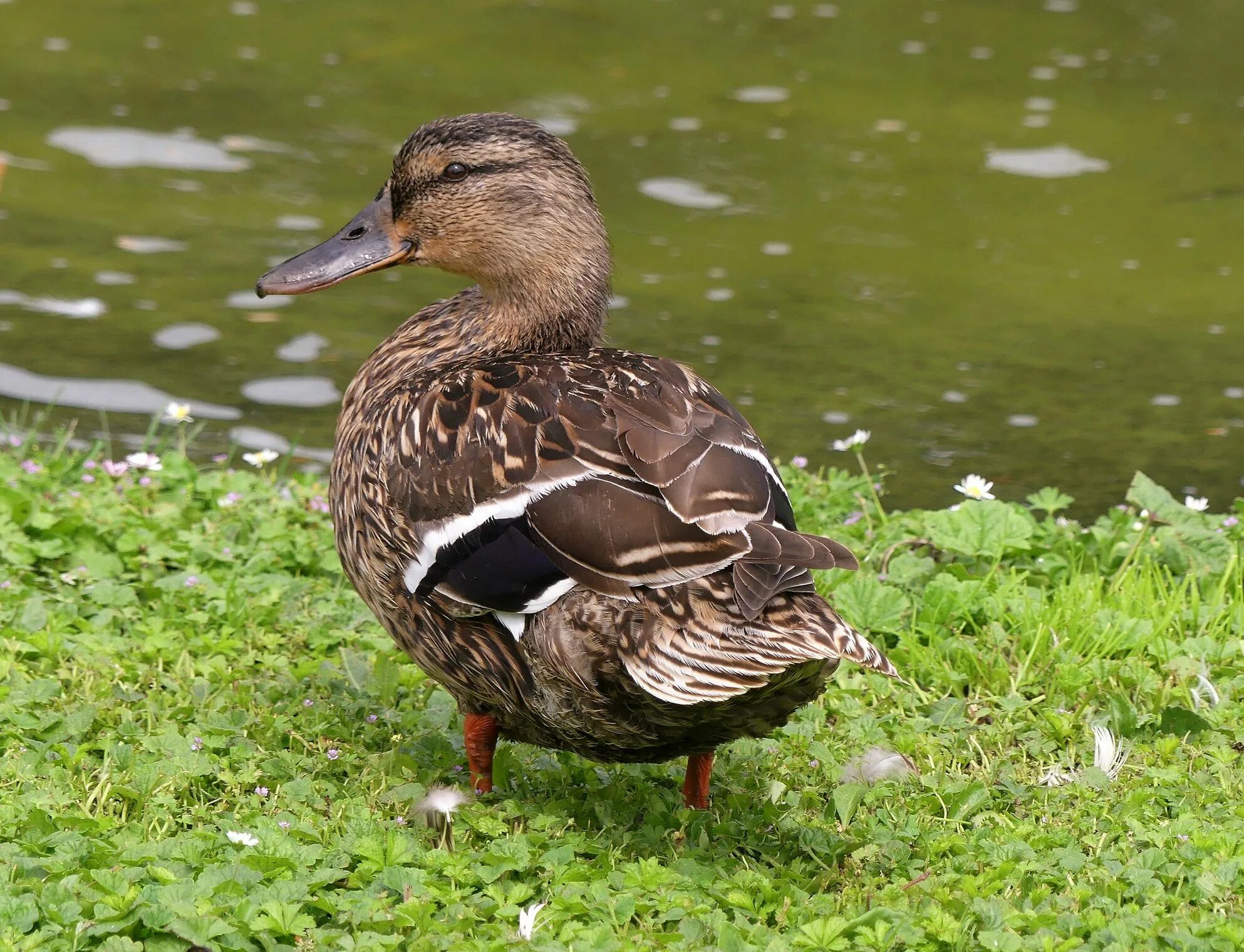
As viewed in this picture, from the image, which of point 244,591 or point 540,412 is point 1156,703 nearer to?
point 540,412

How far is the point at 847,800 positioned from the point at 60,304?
5.56 meters

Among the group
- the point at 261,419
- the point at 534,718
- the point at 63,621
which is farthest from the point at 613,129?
the point at 534,718

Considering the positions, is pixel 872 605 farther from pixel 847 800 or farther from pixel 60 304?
pixel 60 304

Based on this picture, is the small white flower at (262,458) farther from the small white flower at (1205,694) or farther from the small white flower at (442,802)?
the small white flower at (1205,694)

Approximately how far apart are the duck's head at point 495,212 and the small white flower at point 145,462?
1.44m

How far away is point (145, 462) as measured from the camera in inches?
228

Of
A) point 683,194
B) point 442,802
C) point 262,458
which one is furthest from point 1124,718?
point 683,194

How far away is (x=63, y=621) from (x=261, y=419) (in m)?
2.42

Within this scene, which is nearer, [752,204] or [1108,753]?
[1108,753]

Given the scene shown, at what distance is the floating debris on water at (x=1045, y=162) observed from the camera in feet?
34.3

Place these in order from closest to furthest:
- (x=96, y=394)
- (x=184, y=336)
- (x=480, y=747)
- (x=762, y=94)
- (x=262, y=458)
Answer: (x=480, y=747)
(x=262, y=458)
(x=96, y=394)
(x=184, y=336)
(x=762, y=94)

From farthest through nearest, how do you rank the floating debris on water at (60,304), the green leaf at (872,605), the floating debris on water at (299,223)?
the floating debris on water at (299,223), the floating debris on water at (60,304), the green leaf at (872,605)

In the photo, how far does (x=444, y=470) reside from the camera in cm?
375

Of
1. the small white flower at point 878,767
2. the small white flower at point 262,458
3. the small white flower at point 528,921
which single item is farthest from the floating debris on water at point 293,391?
the small white flower at point 528,921
